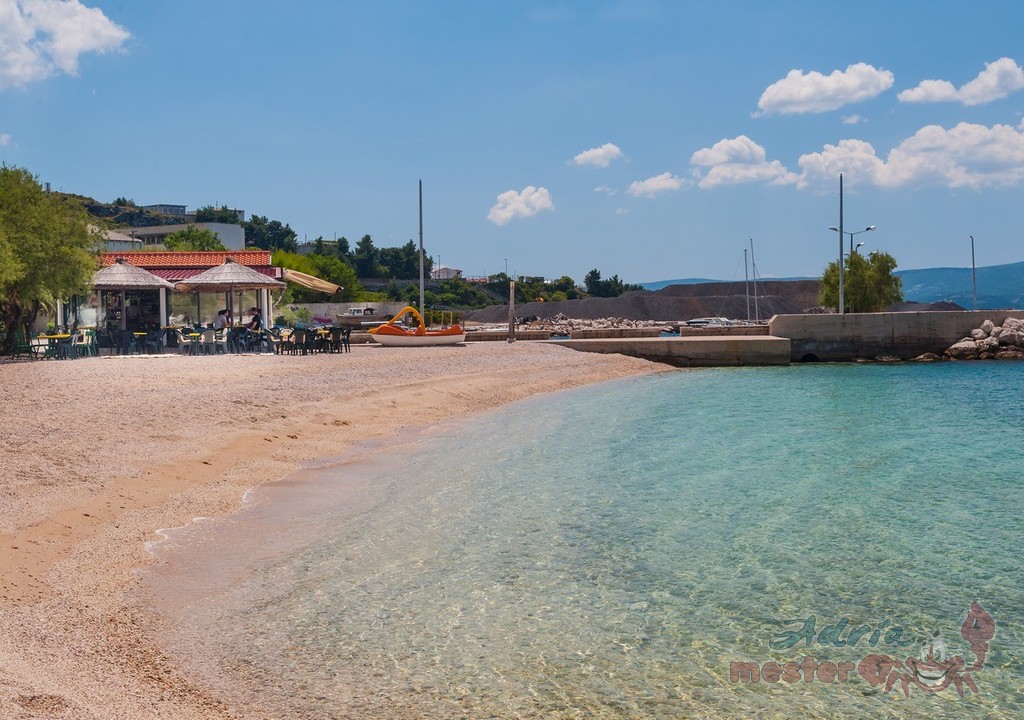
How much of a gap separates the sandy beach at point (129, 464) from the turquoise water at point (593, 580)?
0.45 m

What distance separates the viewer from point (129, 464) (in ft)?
34.1

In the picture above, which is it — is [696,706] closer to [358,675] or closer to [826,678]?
[826,678]

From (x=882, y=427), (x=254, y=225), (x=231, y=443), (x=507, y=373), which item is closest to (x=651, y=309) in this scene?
(x=254, y=225)

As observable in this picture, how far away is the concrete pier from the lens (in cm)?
3950

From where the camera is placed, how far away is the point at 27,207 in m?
23.0

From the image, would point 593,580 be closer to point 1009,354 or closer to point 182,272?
point 182,272

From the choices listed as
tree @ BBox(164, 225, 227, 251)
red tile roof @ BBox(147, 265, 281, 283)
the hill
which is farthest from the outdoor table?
the hill

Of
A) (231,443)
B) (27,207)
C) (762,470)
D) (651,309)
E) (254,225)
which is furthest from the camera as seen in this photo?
(254,225)

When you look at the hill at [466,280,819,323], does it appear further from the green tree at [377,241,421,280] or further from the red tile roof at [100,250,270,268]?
the red tile roof at [100,250,270,268]

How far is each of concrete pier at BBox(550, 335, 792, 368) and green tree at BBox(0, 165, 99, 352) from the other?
69.3 feet

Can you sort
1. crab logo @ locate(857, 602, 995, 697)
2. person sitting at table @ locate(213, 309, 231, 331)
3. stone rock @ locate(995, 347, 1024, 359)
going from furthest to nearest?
stone rock @ locate(995, 347, 1024, 359) → person sitting at table @ locate(213, 309, 231, 331) → crab logo @ locate(857, 602, 995, 697)

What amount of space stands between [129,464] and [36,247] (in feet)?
48.6

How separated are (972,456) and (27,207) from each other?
22399mm

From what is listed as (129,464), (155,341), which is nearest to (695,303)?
(155,341)
